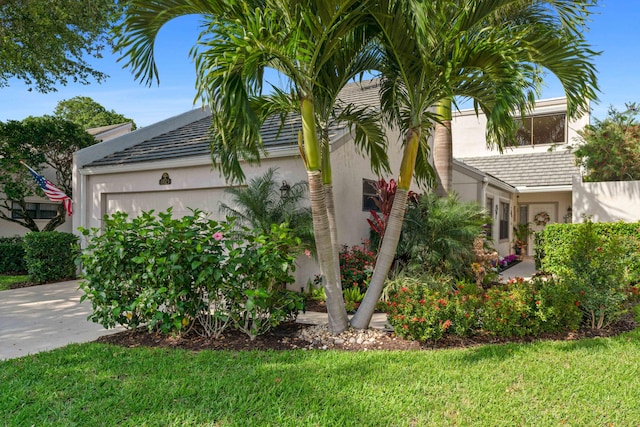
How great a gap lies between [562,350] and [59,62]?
50.9 feet

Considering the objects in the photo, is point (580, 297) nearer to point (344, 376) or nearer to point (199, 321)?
point (344, 376)

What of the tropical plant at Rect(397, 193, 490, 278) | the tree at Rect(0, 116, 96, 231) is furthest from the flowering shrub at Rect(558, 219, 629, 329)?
the tree at Rect(0, 116, 96, 231)

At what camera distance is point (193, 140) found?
38.9 ft

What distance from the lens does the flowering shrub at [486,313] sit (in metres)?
5.39

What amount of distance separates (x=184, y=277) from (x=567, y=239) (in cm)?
943

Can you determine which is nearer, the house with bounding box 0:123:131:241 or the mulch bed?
the mulch bed

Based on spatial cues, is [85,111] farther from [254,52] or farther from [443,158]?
[254,52]

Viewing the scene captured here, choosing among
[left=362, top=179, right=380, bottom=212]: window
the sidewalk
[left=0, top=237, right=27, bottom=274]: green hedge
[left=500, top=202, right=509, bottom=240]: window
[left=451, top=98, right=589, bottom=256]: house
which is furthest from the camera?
[left=500, top=202, right=509, bottom=240]: window

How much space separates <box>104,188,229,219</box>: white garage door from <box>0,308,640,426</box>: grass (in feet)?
17.1

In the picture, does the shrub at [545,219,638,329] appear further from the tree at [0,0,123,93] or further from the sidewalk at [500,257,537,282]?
the tree at [0,0,123,93]

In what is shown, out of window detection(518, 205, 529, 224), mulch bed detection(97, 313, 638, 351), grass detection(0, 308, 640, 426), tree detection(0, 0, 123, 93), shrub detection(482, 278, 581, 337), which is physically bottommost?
mulch bed detection(97, 313, 638, 351)

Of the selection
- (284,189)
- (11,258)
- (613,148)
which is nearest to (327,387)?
(284,189)

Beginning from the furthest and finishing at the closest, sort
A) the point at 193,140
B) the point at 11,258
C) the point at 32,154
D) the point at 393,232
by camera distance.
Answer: the point at 32,154
the point at 11,258
the point at 193,140
the point at 393,232

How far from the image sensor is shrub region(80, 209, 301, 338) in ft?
17.8
